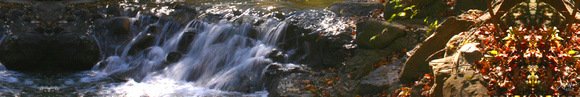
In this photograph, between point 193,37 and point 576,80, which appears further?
point 193,37

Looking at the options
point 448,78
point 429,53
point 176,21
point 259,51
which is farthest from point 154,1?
point 448,78

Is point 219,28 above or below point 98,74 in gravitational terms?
above

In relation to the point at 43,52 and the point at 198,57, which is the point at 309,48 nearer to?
the point at 198,57

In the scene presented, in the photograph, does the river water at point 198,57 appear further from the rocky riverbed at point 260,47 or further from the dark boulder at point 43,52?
the dark boulder at point 43,52

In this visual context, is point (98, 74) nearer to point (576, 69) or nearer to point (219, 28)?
point (219, 28)

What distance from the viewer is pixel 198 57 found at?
10.4 metres

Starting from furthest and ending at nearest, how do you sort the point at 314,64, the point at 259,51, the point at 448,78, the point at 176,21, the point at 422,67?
the point at 176,21
the point at 259,51
the point at 314,64
the point at 422,67
the point at 448,78

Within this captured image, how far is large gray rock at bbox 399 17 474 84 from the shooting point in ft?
19.5

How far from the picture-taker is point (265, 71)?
334 inches

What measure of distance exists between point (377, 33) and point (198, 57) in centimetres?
414

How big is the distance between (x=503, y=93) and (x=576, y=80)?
21.9 inches

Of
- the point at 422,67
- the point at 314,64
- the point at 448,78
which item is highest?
the point at 448,78

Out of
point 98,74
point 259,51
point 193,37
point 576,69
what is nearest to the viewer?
point 576,69

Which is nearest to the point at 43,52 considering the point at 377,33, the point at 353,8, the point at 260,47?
the point at 260,47
